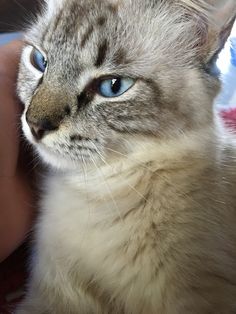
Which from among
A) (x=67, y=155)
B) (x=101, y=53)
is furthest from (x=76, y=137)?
(x=101, y=53)

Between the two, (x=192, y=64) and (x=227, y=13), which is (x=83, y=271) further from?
(x=227, y=13)

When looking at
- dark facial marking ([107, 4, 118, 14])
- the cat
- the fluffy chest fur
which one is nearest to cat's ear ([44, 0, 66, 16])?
the cat

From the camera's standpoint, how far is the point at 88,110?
96cm

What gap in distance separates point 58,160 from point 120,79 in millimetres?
208

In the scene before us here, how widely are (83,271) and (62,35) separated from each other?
0.50 meters

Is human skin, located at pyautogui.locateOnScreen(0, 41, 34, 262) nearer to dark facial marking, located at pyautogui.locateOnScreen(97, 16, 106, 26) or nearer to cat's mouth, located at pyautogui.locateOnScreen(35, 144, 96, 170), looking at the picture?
cat's mouth, located at pyautogui.locateOnScreen(35, 144, 96, 170)

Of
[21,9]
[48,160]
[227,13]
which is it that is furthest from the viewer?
[21,9]

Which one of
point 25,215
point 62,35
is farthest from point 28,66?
point 25,215

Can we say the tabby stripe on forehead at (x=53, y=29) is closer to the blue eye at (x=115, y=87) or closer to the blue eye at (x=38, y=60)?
the blue eye at (x=38, y=60)

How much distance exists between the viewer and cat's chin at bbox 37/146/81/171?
3.25 feet

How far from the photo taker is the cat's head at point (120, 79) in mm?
960

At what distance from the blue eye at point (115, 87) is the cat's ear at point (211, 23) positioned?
17cm

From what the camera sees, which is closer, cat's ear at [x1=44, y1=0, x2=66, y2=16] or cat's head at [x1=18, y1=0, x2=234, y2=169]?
cat's head at [x1=18, y1=0, x2=234, y2=169]

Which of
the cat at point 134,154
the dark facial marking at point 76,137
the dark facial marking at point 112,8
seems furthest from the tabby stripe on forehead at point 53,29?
the dark facial marking at point 76,137
